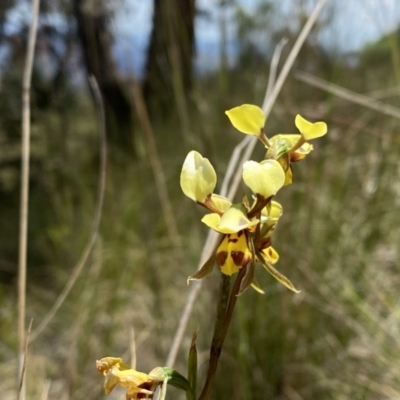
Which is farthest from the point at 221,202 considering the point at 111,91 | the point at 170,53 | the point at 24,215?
the point at 111,91

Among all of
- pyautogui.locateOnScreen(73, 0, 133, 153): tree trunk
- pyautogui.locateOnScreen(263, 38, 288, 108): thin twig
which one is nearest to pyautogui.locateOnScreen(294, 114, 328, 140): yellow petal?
pyautogui.locateOnScreen(263, 38, 288, 108): thin twig

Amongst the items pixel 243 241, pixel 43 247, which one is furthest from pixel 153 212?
pixel 243 241

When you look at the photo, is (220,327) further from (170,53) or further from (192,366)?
(170,53)

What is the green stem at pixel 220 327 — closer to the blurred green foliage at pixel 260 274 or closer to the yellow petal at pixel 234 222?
the yellow petal at pixel 234 222

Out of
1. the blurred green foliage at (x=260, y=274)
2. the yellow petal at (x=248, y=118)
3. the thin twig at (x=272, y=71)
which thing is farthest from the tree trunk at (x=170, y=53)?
the yellow petal at (x=248, y=118)

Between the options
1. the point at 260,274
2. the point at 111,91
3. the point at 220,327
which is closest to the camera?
the point at 220,327

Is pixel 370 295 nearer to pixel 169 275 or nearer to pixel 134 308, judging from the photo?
pixel 169 275
